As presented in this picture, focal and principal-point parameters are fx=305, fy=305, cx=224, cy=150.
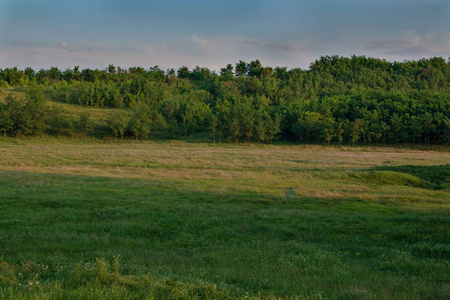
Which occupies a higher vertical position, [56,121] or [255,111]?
[255,111]

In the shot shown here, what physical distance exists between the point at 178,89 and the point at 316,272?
153685 millimetres

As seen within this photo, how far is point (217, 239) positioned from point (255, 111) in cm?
8173

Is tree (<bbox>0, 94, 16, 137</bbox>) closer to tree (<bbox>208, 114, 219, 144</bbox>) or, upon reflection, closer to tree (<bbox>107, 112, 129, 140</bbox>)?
tree (<bbox>107, 112, 129, 140</bbox>)

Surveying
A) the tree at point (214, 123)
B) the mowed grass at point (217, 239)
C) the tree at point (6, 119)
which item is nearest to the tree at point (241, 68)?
the tree at point (214, 123)

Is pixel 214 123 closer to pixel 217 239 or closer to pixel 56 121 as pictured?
pixel 56 121

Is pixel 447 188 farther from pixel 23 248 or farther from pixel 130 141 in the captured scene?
pixel 130 141

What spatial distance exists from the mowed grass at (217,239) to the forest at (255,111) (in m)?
58.2

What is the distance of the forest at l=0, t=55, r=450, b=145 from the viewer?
A: 78375 mm

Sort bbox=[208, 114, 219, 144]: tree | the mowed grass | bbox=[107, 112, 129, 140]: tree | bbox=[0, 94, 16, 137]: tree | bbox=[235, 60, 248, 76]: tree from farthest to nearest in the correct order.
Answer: bbox=[235, 60, 248, 76]: tree → bbox=[208, 114, 219, 144]: tree → bbox=[107, 112, 129, 140]: tree → bbox=[0, 94, 16, 137]: tree → the mowed grass

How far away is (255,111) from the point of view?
90875 millimetres

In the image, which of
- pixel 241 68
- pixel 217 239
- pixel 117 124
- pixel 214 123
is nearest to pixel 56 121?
pixel 117 124

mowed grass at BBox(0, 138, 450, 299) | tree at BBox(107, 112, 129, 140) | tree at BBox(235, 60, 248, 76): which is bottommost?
mowed grass at BBox(0, 138, 450, 299)

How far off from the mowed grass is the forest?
58.2 m

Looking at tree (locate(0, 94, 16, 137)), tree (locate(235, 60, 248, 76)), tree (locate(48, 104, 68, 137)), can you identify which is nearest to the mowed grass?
tree (locate(0, 94, 16, 137))
